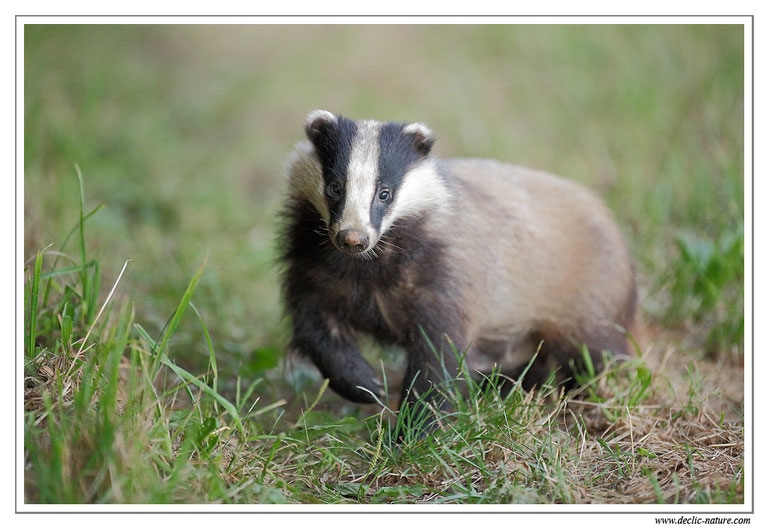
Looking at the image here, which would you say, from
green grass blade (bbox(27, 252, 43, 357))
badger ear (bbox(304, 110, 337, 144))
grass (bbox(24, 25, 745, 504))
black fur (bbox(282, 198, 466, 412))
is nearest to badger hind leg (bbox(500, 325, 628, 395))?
grass (bbox(24, 25, 745, 504))

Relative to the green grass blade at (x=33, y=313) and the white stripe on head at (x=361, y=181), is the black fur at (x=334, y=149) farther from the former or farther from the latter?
the green grass blade at (x=33, y=313)

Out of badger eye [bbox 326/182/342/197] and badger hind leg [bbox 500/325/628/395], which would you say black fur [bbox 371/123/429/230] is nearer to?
badger eye [bbox 326/182/342/197]

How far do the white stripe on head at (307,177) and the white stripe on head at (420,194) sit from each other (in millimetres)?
358

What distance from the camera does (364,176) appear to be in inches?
141

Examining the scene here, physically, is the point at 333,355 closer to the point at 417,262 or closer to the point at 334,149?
the point at 417,262

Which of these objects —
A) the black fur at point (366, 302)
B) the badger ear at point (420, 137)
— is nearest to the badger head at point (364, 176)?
the badger ear at point (420, 137)

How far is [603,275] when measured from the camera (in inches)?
182

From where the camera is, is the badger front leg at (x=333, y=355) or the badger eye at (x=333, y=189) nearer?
the badger eye at (x=333, y=189)

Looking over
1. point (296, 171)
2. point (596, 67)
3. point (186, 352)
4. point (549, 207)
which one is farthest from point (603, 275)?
point (596, 67)

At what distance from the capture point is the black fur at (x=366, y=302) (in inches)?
151

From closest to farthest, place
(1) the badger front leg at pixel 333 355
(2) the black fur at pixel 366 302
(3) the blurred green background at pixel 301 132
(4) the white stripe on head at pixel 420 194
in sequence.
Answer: (4) the white stripe on head at pixel 420 194 < (2) the black fur at pixel 366 302 < (1) the badger front leg at pixel 333 355 < (3) the blurred green background at pixel 301 132

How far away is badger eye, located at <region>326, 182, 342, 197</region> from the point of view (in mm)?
3625

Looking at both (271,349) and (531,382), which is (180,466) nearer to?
(271,349)

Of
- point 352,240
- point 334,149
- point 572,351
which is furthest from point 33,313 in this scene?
point 572,351
